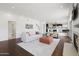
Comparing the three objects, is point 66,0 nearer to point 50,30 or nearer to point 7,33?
point 50,30

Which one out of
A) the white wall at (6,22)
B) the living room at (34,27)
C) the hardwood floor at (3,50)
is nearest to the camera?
the hardwood floor at (3,50)

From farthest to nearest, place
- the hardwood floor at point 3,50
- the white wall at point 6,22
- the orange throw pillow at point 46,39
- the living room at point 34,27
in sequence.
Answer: the orange throw pillow at point 46,39, the white wall at point 6,22, the living room at point 34,27, the hardwood floor at point 3,50

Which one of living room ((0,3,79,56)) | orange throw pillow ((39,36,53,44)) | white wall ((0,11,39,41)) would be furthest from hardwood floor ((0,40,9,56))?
orange throw pillow ((39,36,53,44))

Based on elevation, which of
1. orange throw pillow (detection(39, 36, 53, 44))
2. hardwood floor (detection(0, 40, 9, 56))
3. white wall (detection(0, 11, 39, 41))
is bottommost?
hardwood floor (detection(0, 40, 9, 56))

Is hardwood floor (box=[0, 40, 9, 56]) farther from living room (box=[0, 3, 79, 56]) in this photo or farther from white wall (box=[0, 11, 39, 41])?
white wall (box=[0, 11, 39, 41])

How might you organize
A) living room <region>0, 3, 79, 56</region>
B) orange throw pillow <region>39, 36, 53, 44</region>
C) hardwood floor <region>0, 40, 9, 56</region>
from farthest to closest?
1. orange throw pillow <region>39, 36, 53, 44</region>
2. living room <region>0, 3, 79, 56</region>
3. hardwood floor <region>0, 40, 9, 56</region>

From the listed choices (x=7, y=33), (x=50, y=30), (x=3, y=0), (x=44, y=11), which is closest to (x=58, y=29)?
(x=50, y=30)

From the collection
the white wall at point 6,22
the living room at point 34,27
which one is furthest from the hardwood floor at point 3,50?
the white wall at point 6,22

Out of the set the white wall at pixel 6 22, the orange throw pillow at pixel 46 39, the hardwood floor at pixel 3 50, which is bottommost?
the hardwood floor at pixel 3 50

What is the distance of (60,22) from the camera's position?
4309 millimetres

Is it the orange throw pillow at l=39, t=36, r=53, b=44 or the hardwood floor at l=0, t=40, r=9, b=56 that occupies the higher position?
the orange throw pillow at l=39, t=36, r=53, b=44

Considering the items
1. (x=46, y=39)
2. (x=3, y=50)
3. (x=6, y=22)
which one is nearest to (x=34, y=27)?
(x=46, y=39)

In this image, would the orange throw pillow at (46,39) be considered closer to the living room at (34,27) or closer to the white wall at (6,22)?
the living room at (34,27)

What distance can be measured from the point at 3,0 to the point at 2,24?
2845 millimetres
